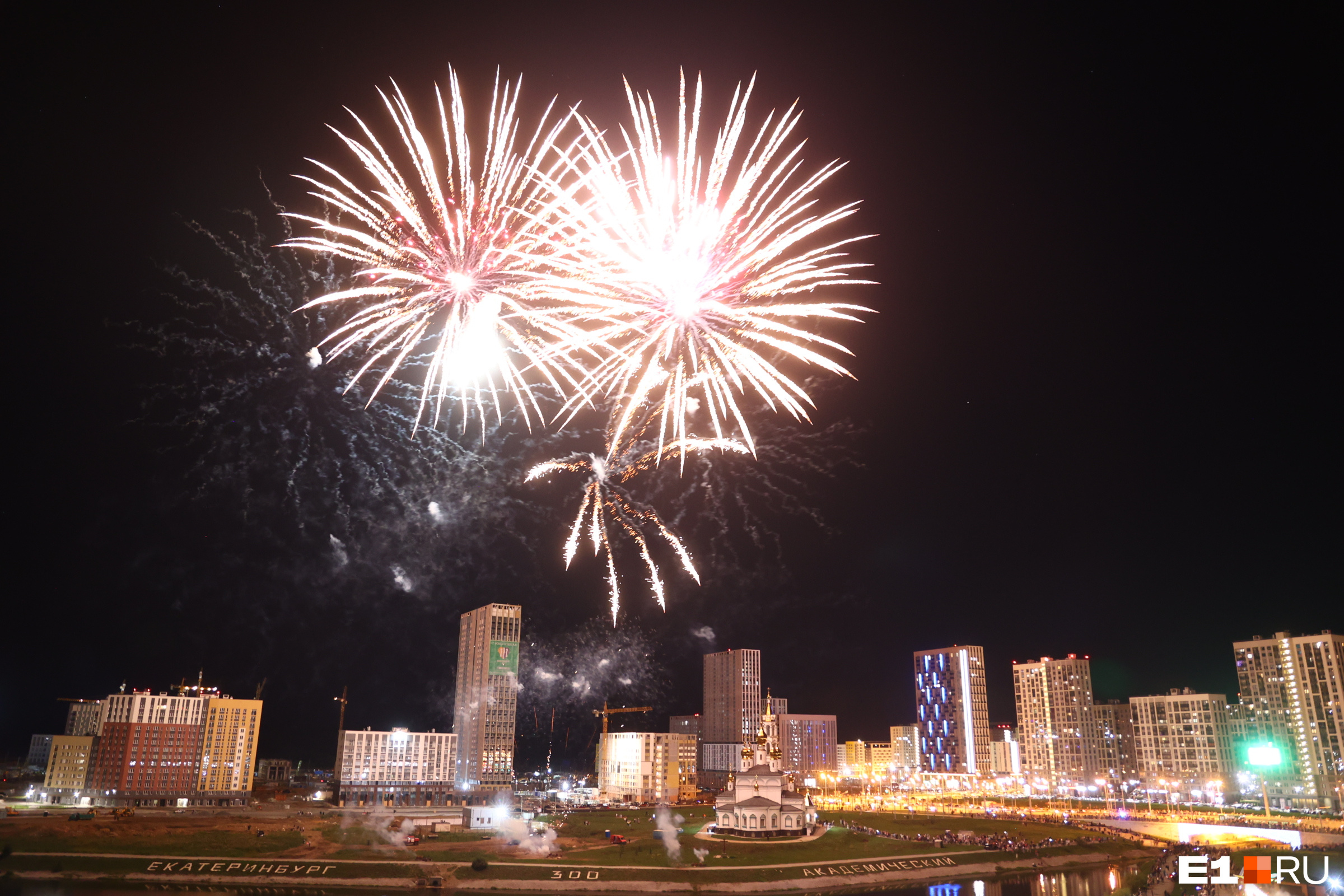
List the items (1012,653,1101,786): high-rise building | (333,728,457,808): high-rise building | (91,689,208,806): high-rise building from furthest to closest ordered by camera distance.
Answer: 1. (1012,653,1101,786): high-rise building
2. (333,728,457,808): high-rise building
3. (91,689,208,806): high-rise building

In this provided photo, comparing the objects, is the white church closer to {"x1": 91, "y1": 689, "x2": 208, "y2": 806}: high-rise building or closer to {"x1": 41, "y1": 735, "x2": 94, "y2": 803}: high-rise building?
{"x1": 91, "y1": 689, "x2": 208, "y2": 806}: high-rise building

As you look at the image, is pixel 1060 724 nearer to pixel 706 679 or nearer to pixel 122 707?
pixel 706 679

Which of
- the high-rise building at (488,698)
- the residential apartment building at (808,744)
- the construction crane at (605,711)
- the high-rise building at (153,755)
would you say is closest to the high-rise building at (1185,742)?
the residential apartment building at (808,744)

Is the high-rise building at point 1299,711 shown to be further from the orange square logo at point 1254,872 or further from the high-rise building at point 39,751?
the high-rise building at point 39,751

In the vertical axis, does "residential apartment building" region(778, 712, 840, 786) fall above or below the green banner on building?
below

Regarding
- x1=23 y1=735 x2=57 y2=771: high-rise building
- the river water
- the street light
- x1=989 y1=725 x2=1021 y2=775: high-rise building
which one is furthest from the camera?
x1=989 y1=725 x2=1021 y2=775: high-rise building

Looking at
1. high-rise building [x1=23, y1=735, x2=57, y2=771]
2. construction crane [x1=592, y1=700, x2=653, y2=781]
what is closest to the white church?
construction crane [x1=592, y1=700, x2=653, y2=781]

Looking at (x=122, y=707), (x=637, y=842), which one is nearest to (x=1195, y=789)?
(x=637, y=842)
